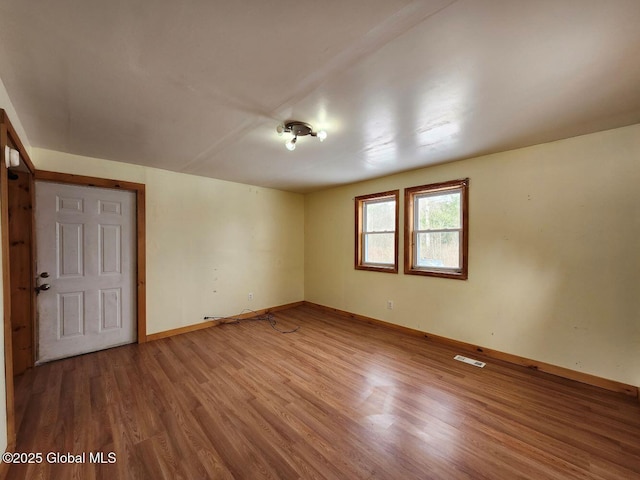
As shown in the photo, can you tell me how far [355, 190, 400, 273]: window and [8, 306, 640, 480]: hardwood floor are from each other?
1.57 metres

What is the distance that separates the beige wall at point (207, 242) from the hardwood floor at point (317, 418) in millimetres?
1026

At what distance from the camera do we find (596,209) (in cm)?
243

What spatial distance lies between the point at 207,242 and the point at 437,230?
3.55 m

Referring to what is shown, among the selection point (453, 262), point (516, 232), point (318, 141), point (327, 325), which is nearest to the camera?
point (318, 141)

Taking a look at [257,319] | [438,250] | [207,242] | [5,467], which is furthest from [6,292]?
[438,250]

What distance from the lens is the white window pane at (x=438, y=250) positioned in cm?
340

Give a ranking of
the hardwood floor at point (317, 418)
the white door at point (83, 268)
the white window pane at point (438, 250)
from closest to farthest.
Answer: the hardwood floor at point (317, 418)
the white door at point (83, 268)
the white window pane at point (438, 250)

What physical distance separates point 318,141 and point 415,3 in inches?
62.7

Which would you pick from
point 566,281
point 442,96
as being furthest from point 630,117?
point 442,96

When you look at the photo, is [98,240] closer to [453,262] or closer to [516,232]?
[453,262]

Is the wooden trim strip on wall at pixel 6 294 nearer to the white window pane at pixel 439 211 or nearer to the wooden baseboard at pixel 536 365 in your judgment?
the wooden baseboard at pixel 536 365

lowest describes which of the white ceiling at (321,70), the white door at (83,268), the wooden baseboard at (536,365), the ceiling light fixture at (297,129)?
the wooden baseboard at (536,365)

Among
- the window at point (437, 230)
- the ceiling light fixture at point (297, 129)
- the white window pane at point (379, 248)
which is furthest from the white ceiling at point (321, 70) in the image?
the white window pane at point (379, 248)

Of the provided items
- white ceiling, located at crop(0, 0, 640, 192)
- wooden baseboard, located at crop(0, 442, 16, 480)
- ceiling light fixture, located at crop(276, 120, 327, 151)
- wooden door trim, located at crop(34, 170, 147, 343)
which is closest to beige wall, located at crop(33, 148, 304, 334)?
wooden door trim, located at crop(34, 170, 147, 343)
